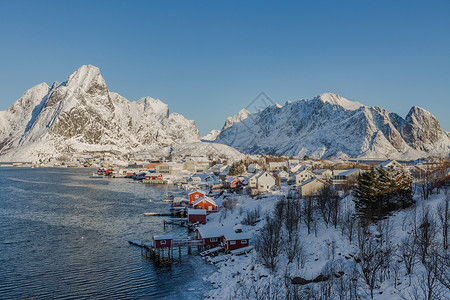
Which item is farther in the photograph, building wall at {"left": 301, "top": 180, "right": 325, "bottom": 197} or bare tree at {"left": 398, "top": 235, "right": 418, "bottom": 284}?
building wall at {"left": 301, "top": 180, "right": 325, "bottom": 197}

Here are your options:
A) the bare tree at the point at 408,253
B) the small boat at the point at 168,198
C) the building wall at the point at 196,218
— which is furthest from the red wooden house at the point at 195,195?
the bare tree at the point at 408,253

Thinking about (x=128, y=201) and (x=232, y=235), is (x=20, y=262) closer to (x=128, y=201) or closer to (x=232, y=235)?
(x=232, y=235)

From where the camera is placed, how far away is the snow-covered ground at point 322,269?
67.8 ft

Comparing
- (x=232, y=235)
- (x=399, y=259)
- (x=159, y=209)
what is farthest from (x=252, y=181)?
(x=399, y=259)

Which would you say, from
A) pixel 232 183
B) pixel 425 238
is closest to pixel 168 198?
pixel 232 183

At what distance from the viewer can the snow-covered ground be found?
2067cm

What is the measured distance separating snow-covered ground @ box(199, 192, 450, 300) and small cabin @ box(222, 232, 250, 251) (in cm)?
150

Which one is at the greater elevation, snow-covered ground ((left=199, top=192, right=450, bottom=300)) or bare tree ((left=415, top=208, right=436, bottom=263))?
bare tree ((left=415, top=208, right=436, bottom=263))

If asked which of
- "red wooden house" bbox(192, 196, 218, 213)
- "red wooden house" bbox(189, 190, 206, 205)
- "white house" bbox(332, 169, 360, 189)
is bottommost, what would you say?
"red wooden house" bbox(192, 196, 218, 213)

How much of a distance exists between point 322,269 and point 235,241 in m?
10.0

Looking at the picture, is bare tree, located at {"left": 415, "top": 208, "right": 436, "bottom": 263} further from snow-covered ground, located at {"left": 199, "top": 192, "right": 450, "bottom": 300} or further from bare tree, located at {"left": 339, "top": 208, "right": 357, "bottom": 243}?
bare tree, located at {"left": 339, "top": 208, "right": 357, "bottom": 243}

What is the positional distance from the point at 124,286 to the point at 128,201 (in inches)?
A: 1654

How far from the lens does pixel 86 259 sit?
31.0 meters

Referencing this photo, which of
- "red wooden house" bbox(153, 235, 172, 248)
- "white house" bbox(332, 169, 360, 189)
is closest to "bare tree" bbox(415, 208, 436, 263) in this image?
"red wooden house" bbox(153, 235, 172, 248)
